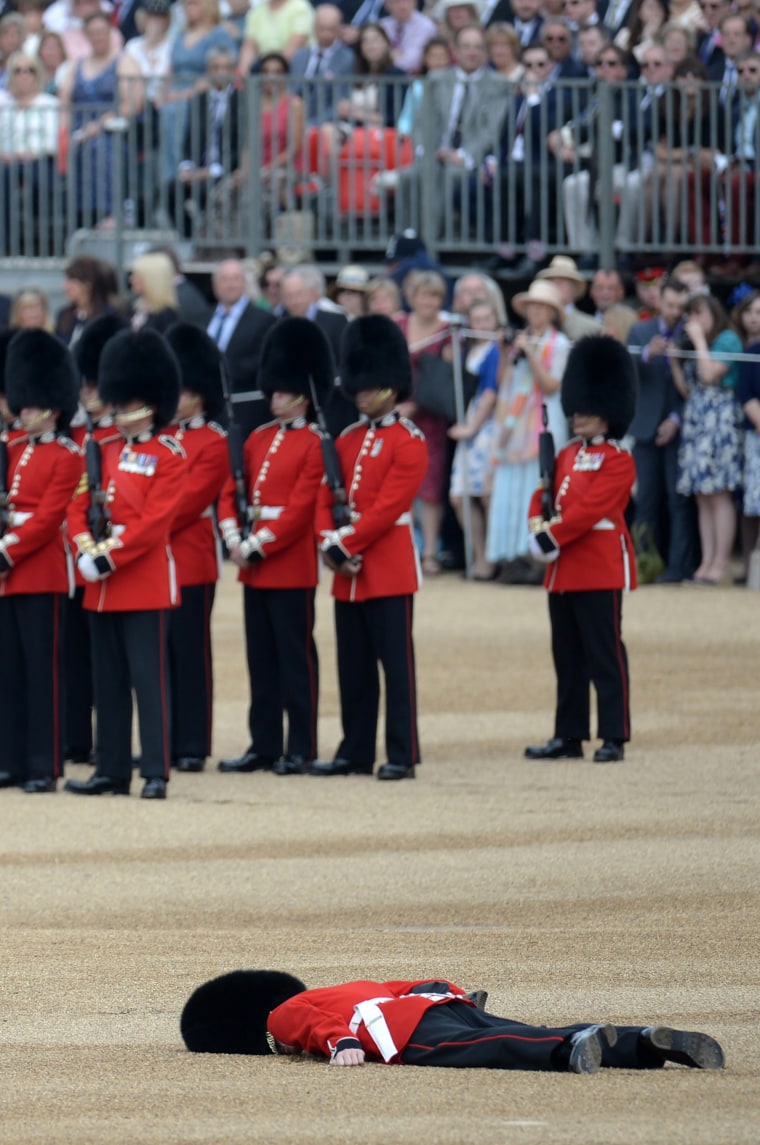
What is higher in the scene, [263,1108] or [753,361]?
[753,361]

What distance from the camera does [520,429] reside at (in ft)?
46.7

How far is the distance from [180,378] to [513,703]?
2.50 meters

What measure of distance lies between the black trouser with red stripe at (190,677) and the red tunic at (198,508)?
0.08 metres

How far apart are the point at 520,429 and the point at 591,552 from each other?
466cm

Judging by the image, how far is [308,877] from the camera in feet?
24.2

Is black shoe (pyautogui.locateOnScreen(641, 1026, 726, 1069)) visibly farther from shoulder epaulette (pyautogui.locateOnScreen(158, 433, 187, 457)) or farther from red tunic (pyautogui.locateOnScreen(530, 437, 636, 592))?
red tunic (pyautogui.locateOnScreen(530, 437, 636, 592))

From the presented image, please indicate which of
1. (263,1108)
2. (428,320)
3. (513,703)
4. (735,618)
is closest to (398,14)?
(428,320)

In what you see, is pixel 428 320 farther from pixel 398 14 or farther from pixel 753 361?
pixel 398 14

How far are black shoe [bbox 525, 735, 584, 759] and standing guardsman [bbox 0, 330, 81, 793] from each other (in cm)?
188

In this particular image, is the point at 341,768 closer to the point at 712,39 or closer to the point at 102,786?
the point at 102,786

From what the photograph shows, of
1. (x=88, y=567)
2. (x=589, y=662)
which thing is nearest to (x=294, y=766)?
(x=589, y=662)

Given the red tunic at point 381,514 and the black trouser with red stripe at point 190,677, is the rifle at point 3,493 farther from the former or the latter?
the red tunic at point 381,514

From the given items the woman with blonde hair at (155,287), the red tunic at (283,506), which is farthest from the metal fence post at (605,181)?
the red tunic at (283,506)

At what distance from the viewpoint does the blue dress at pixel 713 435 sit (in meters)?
13.7
